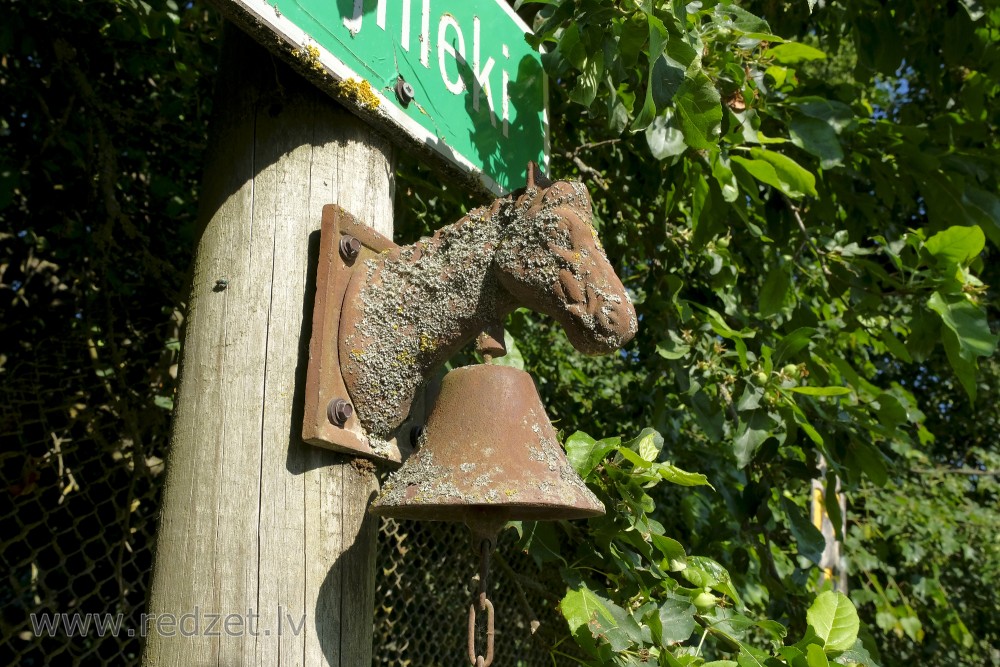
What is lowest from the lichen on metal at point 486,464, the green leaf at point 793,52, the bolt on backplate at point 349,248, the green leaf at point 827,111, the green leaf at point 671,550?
the green leaf at point 671,550

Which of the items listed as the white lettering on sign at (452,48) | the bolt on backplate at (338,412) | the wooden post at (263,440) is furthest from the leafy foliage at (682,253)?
the bolt on backplate at (338,412)

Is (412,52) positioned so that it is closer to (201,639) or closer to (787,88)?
(201,639)

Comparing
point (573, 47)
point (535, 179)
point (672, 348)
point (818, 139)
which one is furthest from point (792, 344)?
point (535, 179)

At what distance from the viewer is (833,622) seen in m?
1.81

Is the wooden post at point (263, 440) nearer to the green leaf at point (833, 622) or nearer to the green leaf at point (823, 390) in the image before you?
the green leaf at point (833, 622)

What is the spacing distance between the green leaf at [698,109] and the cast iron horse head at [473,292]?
1.39 feet

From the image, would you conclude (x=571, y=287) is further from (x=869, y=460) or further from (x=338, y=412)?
(x=869, y=460)

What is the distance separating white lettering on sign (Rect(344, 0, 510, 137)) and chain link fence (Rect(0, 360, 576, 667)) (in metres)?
1.19

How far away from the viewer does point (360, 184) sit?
60.9 inches

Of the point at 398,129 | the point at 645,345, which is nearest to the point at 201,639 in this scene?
the point at 398,129

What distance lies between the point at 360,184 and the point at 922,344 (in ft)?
5.67

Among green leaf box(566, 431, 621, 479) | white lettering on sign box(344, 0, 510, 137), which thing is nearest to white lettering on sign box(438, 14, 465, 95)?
white lettering on sign box(344, 0, 510, 137)

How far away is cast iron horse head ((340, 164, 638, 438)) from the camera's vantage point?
1364mm

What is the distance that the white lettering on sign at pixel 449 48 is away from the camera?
1701 millimetres
